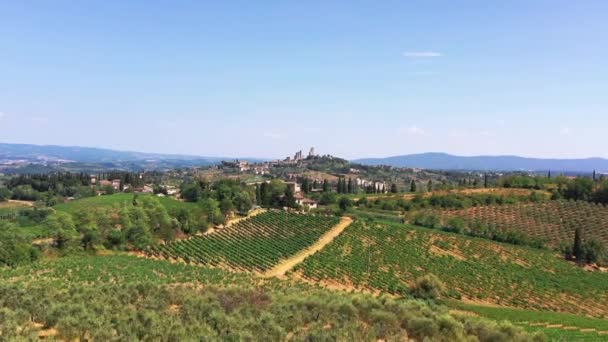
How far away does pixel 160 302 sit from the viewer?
20.2 m

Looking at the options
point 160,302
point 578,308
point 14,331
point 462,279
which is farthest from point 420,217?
point 14,331

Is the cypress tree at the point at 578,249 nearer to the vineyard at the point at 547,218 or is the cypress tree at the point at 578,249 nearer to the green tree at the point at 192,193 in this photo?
the vineyard at the point at 547,218

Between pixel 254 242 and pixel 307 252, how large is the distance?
8.59 metres

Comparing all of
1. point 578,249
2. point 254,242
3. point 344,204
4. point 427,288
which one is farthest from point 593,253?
point 254,242

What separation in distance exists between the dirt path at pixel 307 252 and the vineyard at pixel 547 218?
1175 inches

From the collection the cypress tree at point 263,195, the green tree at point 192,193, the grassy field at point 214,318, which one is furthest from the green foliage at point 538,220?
the grassy field at point 214,318

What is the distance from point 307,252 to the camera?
5900 centimetres

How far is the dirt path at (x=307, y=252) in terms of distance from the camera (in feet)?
165

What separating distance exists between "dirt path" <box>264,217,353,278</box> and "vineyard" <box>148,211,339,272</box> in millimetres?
847

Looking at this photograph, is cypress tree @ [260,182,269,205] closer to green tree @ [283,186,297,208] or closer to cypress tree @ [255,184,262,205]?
cypress tree @ [255,184,262,205]

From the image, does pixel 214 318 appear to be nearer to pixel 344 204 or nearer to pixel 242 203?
pixel 242 203

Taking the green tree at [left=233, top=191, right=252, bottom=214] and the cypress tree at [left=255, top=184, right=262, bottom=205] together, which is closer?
the green tree at [left=233, top=191, right=252, bottom=214]

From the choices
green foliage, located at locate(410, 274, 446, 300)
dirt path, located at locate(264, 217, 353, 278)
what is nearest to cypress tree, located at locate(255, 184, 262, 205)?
dirt path, located at locate(264, 217, 353, 278)

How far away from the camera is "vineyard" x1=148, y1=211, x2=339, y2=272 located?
2103 inches
